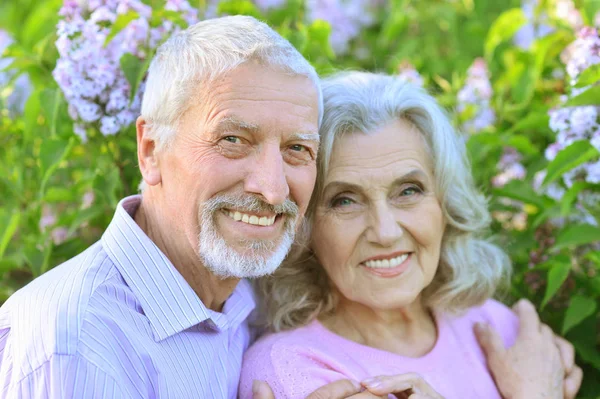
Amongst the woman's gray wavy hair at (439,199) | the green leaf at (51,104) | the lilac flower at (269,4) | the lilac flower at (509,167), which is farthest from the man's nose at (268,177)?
the lilac flower at (269,4)

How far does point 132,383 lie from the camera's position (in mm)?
1929

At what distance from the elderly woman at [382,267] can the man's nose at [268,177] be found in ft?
1.35

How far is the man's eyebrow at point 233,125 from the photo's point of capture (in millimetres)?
2129

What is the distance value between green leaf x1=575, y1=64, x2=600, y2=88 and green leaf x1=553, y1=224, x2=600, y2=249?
21.0 inches

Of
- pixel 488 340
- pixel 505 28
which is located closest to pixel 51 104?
pixel 488 340

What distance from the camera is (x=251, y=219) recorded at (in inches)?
86.8

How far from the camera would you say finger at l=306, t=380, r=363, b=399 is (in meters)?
2.33

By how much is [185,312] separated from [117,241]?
0.29m

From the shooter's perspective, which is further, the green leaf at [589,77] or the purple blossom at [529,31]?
the purple blossom at [529,31]

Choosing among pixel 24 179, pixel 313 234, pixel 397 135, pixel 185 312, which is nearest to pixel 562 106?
pixel 397 135

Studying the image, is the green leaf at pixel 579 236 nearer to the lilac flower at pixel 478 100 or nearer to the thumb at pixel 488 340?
the thumb at pixel 488 340

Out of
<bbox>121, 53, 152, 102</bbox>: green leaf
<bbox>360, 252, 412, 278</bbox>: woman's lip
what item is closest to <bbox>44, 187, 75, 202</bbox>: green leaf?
<bbox>121, 53, 152, 102</bbox>: green leaf

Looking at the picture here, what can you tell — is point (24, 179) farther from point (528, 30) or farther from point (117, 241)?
point (528, 30)

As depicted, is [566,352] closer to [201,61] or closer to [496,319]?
[496,319]
